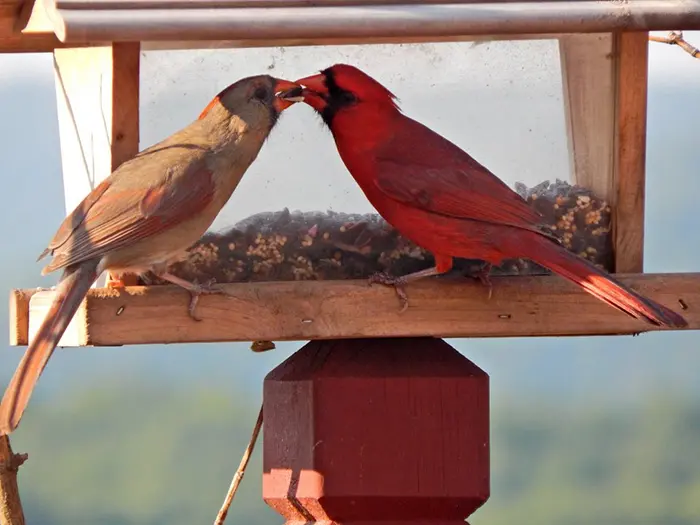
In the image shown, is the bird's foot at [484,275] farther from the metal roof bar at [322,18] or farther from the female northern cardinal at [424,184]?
the metal roof bar at [322,18]

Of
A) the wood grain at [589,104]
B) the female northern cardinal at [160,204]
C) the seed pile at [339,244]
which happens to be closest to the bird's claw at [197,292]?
the female northern cardinal at [160,204]

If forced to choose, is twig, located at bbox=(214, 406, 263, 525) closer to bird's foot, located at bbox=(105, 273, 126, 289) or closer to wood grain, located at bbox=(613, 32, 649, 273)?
bird's foot, located at bbox=(105, 273, 126, 289)

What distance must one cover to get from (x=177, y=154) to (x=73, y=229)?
28 centimetres

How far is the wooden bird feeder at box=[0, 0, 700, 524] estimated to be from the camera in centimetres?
262

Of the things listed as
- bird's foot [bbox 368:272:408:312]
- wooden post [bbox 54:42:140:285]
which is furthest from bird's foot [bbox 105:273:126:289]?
bird's foot [bbox 368:272:408:312]

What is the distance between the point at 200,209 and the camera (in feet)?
9.54

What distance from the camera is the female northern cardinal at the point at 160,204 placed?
2.74 m

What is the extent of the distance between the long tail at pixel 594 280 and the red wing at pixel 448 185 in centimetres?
6

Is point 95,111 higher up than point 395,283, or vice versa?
point 95,111

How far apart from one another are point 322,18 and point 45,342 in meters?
0.84

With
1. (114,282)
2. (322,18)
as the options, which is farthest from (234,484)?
(322,18)

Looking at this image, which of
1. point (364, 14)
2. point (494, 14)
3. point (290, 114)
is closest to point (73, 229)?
point (290, 114)

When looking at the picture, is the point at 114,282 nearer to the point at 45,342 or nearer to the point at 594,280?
the point at 45,342

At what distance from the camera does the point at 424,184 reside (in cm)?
297
